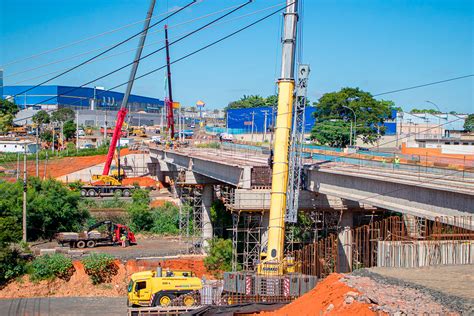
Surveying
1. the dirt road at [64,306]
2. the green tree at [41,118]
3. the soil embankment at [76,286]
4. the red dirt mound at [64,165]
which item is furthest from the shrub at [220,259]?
the green tree at [41,118]

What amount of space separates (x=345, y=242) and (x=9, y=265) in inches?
812

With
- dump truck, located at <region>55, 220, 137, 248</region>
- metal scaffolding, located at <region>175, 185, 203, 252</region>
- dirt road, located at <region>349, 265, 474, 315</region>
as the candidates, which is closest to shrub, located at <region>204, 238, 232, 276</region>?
metal scaffolding, located at <region>175, 185, 203, 252</region>

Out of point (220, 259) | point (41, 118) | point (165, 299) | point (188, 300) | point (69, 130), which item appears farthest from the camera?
point (41, 118)

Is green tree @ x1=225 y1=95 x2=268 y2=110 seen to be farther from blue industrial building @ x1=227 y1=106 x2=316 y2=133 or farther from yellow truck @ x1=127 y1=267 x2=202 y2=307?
yellow truck @ x1=127 y1=267 x2=202 y2=307

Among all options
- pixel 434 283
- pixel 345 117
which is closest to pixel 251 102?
pixel 345 117

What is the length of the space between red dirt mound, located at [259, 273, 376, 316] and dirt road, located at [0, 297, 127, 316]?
17.2 metres

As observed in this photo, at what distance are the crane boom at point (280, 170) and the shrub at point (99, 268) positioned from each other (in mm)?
16067

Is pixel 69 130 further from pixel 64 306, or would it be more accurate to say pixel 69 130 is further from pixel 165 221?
pixel 64 306

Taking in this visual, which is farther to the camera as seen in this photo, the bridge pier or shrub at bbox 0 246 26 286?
the bridge pier

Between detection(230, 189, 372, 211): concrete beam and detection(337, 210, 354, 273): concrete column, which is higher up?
detection(230, 189, 372, 211): concrete beam

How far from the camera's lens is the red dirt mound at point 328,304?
16.5m

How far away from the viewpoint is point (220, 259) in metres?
45.3

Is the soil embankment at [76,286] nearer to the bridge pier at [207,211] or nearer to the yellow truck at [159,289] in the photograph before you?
the yellow truck at [159,289]

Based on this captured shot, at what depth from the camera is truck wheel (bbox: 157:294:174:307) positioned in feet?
102
